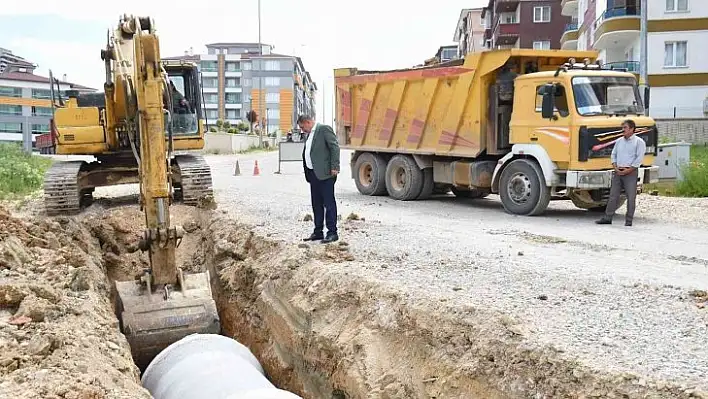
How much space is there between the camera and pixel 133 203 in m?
13.3

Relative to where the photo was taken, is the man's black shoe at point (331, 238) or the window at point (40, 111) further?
the window at point (40, 111)

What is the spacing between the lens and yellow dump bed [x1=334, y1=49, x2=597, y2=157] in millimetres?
13352

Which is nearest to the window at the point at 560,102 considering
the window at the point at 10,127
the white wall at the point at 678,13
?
the white wall at the point at 678,13

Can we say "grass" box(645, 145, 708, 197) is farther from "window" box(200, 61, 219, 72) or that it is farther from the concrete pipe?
"window" box(200, 61, 219, 72)

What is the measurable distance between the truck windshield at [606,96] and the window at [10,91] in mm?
70905

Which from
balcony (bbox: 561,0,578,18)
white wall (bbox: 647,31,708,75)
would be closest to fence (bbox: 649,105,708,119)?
→ white wall (bbox: 647,31,708,75)

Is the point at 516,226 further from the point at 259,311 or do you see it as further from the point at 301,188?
the point at 301,188

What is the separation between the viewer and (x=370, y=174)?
16859 mm

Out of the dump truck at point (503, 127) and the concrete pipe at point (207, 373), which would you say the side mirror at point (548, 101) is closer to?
the dump truck at point (503, 127)

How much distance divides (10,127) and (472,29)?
50.0 metres

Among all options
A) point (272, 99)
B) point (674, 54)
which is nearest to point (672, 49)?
point (674, 54)

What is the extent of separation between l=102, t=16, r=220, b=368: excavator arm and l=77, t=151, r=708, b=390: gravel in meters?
1.65

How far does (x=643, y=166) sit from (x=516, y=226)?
8.68ft

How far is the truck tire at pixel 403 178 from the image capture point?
15266mm
